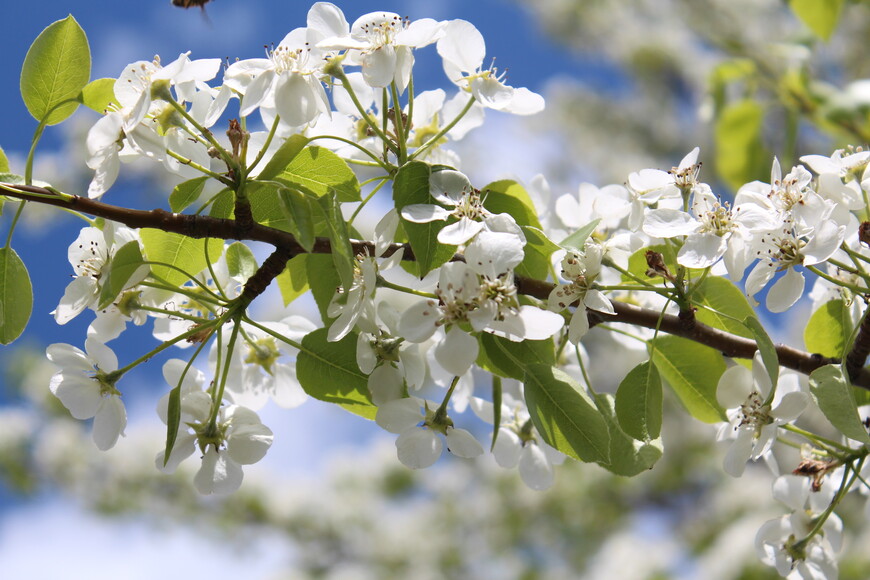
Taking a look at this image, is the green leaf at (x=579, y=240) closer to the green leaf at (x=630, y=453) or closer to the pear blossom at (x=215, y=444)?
the green leaf at (x=630, y=453)

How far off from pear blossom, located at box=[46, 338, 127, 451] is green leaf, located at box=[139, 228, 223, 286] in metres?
0.08

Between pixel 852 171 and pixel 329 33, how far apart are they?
1.53ft

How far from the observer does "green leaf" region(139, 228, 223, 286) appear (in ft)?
2.30

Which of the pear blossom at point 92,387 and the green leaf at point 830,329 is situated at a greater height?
the pear blossom at point 92,387

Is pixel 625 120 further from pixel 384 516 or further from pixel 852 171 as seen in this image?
pixel 852 171

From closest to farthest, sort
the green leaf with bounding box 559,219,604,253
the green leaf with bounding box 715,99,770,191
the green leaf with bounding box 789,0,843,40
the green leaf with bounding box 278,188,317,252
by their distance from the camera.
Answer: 1. the green leaf with bounding box 278,188,317,252
2. the green leaf with bounding box 559,219,604,253
3. the green leaf with bounding box 789,0,843,40
4. the green leaf with bounding box 715,99,770,191

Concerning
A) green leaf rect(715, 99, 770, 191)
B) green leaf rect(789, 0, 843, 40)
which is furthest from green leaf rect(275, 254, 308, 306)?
green leaf rect(715, 99, 770, 191)

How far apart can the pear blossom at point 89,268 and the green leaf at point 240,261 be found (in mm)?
91

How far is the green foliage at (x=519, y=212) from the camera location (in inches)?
26.6

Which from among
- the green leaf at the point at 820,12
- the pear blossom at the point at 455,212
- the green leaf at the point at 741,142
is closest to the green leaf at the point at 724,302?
the pear blossom at the point at 455,212

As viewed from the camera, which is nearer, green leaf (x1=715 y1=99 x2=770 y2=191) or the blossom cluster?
the blossom cluster

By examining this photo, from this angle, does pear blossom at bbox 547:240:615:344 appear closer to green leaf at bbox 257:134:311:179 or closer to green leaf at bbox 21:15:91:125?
green leaf at bbox 257:134:311:179

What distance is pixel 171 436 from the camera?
59 cm

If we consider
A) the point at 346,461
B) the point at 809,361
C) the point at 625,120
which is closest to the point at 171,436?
→ the point at 809,361
